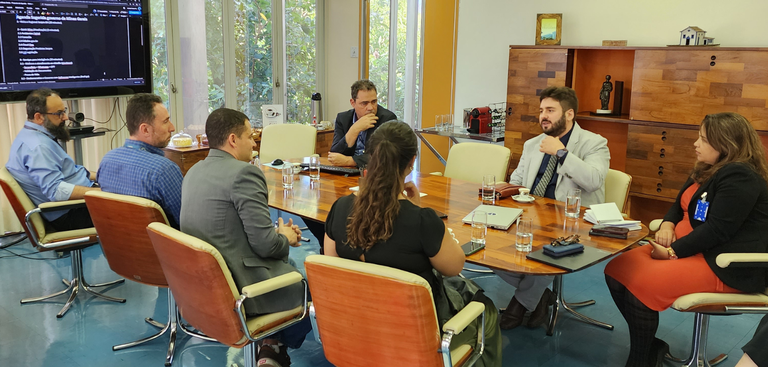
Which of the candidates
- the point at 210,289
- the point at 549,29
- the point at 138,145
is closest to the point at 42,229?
the point at 138,145

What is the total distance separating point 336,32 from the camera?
7223 mm

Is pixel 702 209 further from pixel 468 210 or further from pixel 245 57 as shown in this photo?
pixel 245 57

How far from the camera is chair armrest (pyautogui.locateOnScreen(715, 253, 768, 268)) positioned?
97.3 inches

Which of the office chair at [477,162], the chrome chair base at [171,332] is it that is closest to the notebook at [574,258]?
the office chair at [477,162]

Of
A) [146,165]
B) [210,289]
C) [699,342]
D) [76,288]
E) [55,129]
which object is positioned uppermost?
[55,129]

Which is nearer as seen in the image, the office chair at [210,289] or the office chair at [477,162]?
the office chair at [210,289]

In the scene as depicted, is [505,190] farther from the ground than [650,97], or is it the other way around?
[650,97]

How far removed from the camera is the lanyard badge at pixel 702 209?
2734mm

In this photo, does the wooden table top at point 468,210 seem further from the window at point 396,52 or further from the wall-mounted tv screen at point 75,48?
the window at point 396,52

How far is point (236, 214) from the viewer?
2.47 meters

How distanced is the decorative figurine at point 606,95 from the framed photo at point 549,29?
564 mm

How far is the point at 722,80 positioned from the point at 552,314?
2.33 meters

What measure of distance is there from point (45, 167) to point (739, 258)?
3653mm

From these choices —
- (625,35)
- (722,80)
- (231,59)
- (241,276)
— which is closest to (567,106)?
(722,80)
